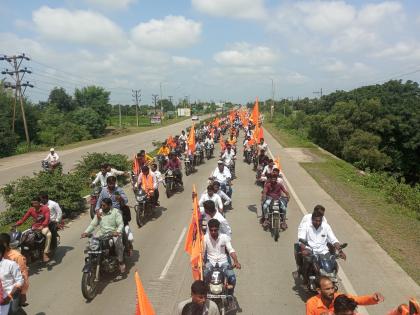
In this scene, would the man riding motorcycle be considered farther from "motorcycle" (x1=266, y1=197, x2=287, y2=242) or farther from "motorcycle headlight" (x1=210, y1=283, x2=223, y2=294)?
"motorcycle headlight" (x1=210, y1=283, x2=223, y2=294)

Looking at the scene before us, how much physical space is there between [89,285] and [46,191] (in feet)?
20.3

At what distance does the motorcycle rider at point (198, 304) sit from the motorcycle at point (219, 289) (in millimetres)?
1289

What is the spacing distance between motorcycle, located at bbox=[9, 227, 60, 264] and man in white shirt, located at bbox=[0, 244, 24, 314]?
2504mm

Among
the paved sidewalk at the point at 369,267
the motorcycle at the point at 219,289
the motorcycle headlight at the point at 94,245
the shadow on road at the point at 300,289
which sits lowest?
the paved sidewalk at the point at 369,267

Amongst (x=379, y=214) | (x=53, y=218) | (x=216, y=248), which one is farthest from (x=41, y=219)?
(x=379, y=214)

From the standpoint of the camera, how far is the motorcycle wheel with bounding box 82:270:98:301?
272 inches

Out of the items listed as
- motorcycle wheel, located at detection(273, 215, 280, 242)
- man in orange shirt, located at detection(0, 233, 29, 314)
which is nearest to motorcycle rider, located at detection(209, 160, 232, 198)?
motorcycle wheel, located at detection(273, 215, 280, 242)

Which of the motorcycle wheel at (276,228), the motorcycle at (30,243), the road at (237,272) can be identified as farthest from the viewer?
the motorcycle wheel at (276,228)

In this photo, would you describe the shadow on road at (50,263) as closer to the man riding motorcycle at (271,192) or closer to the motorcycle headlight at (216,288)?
the motorcycle headlight at (216,288)

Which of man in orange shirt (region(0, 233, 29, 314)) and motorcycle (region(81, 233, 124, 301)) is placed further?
motorcycle (region(81, 233, 124, 301))

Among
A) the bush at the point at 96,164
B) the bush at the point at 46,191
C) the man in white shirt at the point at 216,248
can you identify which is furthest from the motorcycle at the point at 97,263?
the bush at the point at 96,164

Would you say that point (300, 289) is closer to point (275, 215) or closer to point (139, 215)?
point (275, 215)

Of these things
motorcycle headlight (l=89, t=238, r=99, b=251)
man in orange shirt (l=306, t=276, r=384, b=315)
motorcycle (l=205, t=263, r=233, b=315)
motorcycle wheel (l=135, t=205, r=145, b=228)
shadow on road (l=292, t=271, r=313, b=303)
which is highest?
man in orange shirt (l=306, t=276, r=384, b=315)

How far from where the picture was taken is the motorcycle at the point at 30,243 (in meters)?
8.05
